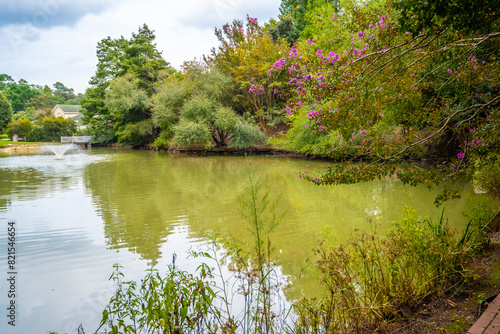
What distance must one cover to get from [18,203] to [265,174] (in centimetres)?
745

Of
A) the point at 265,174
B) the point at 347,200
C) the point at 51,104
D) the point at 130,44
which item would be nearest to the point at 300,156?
the point at 265,174

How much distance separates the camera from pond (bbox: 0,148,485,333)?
3.75 m

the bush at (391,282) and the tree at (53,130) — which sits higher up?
the tree at (53,130)

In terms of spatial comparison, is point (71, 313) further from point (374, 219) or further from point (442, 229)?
point (374, 219)

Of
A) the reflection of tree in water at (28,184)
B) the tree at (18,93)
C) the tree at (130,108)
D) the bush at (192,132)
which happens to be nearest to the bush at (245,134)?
the bush at (192,132)

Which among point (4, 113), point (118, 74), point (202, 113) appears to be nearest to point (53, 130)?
point (4, 113)

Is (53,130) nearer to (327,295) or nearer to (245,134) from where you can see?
(245,134)

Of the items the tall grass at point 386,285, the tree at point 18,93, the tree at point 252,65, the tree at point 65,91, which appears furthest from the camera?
the tree at point 65,91

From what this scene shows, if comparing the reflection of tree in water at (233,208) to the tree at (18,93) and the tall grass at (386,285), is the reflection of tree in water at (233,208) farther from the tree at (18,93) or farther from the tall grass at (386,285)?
the tree at (18,93)

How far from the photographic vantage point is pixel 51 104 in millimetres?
59438

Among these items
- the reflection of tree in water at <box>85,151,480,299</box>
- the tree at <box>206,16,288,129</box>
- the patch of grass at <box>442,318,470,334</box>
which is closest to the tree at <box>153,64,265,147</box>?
the tree at <box>206,16,288,129</box>

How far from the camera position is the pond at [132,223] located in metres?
3.75

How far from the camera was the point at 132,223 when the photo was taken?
6469 mm

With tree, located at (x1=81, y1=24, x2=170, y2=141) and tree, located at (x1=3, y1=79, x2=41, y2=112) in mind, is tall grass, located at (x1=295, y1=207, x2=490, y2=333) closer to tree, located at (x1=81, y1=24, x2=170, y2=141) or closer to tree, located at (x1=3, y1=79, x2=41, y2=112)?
tree, located at (x1=81, y1=24, x2=170, y2=141)
